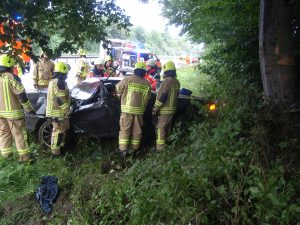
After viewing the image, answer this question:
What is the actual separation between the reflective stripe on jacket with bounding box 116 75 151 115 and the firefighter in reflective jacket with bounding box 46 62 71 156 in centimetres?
95

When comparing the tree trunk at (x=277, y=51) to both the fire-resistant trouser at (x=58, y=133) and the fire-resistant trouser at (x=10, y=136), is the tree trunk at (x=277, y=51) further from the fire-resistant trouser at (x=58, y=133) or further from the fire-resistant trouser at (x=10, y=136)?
the fire-resistant trouser at (x=10, y=136)

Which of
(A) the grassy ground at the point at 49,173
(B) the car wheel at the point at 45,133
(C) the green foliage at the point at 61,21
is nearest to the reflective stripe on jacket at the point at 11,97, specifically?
(B) the car wheel at the point at 45,133

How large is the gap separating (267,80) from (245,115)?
55 centimetres

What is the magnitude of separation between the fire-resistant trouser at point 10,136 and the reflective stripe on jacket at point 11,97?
0.12m

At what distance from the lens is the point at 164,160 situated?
165 inches

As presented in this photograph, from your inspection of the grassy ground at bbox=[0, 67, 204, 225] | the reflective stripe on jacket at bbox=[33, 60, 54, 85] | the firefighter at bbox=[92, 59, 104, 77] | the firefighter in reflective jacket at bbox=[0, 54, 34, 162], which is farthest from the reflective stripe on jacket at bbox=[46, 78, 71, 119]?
the firefighter at bbox=[92, 59, 104, 77]

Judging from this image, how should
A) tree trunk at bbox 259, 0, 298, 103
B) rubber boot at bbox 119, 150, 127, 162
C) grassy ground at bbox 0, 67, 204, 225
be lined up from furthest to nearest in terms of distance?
rubber boot at bbox 119, 150, 127, 162
grassy ground at bbox 0, 67, 204, 225
tree trunk at bbox 259, 0, 298, 103

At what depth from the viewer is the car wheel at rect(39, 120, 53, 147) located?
6258 millimetres

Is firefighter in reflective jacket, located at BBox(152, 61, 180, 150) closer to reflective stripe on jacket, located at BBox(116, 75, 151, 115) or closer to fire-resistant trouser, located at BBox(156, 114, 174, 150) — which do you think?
fire-resistant trouser, located at BBox(156, 114, 174, 150)

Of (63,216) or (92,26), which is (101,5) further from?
(63,216)

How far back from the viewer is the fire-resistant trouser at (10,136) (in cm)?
591

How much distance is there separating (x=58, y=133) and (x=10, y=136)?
0.84 metres

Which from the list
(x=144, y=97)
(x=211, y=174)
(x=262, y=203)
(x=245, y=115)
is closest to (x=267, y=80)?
(x=245, y=115)

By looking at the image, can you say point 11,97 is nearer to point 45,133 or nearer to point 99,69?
point 45,133
